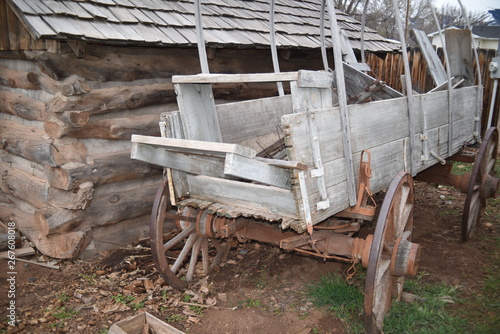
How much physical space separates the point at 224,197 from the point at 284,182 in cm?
57

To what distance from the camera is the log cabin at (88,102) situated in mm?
4059

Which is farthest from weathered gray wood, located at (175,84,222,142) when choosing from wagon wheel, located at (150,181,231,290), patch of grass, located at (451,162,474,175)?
patch of grass, located at (451,162,474,175)

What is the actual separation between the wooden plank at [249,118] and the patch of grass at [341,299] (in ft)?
4.40

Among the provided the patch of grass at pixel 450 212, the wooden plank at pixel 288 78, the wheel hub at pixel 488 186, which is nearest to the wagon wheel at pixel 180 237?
the wooden plank at pixel 288 78

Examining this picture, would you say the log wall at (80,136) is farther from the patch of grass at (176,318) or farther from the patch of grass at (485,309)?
the patch of grass at (485,309)

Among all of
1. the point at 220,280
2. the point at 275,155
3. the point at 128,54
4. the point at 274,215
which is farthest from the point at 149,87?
the point at 274,215

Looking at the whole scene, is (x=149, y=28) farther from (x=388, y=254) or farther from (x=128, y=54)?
(x=388, y=254)

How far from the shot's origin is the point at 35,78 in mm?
4289

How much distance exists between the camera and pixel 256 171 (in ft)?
8.58

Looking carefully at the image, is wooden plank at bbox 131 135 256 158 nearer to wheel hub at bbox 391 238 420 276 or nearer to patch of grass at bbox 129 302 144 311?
wheel hub at bbox 391 238 420 276

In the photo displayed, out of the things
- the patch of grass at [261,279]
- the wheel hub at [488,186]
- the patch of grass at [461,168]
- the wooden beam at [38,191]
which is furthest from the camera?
the patch of grass at [461,168]

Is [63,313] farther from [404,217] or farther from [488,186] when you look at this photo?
[488,186]

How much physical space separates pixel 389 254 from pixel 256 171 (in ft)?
3.62

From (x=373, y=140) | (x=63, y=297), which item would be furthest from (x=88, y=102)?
(x=373, y=140)
